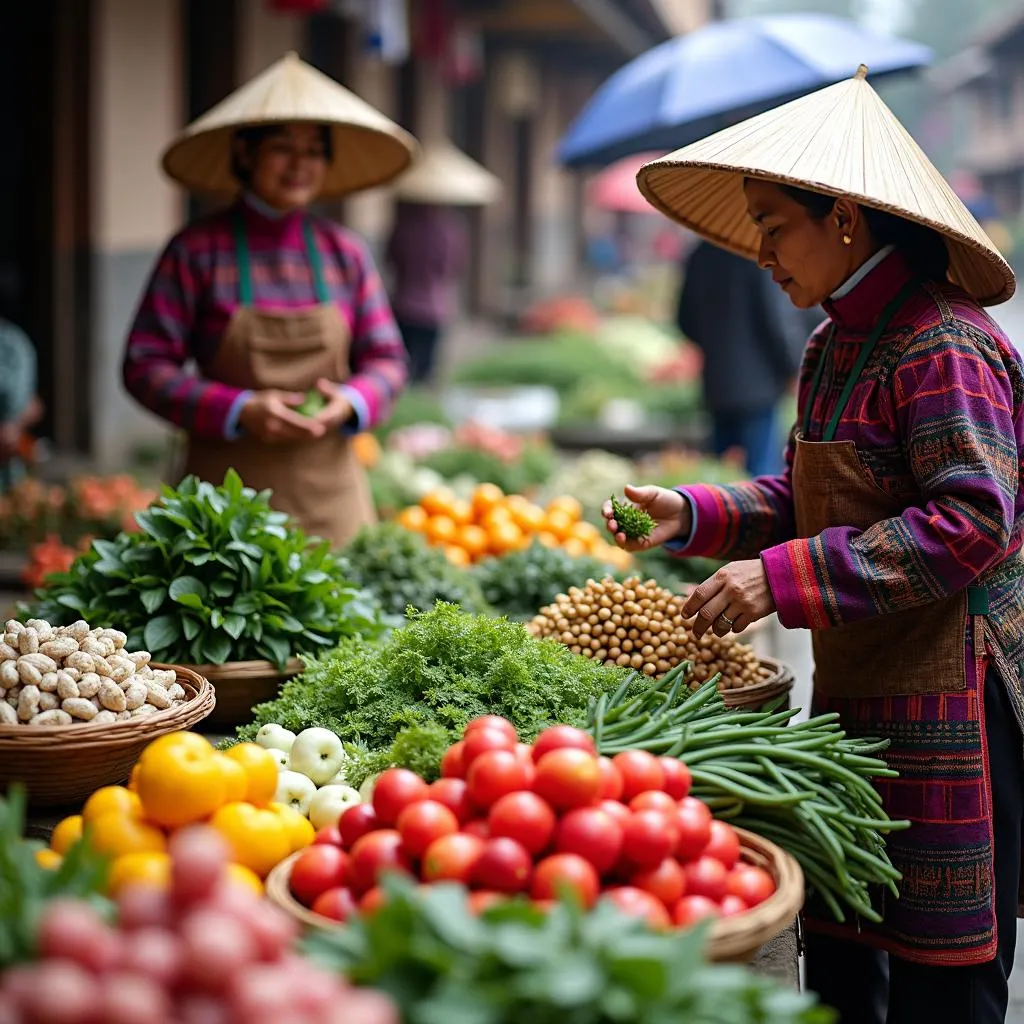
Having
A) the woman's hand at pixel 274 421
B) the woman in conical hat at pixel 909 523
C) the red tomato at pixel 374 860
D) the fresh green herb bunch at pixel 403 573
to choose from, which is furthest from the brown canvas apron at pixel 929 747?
the woman's hand at pixel 274 421

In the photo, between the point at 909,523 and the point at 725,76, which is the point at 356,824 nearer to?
the point at 909,523

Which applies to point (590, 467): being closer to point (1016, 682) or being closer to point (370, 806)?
point (1016, 682)

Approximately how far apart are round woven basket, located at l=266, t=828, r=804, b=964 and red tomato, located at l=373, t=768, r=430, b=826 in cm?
16

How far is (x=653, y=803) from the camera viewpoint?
2000 millimetres

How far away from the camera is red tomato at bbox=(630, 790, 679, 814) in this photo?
78.5 inches

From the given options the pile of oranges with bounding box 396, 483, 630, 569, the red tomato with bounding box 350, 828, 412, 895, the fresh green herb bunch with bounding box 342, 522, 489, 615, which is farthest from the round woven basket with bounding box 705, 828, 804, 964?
the pile of oranges with bounding box 396, 483, 630, 569

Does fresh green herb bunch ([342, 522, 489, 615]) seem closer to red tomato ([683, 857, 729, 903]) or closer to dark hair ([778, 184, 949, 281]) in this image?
dark hair ([778, 184, 949, 281])

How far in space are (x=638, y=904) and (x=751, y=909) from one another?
0.24 metres

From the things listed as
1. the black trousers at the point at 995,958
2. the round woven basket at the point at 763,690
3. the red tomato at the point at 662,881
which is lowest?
the black trousers at the point at 995,958

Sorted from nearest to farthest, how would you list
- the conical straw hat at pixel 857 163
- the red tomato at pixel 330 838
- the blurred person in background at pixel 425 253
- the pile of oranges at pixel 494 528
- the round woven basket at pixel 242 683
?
the red tomato at pixel 330 838
the conical straw hat at pixel 857 163
the round woven basket at pixel 242 683
the pile of oranges at pixel 494 528
the blurred person in background at pixel 425 253

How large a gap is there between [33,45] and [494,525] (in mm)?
4999

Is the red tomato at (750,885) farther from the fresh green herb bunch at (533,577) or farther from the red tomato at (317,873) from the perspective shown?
the fresh green herb bunch at (533,577)

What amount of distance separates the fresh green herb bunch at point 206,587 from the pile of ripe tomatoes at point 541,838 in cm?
117

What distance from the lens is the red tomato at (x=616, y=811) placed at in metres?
1.94
